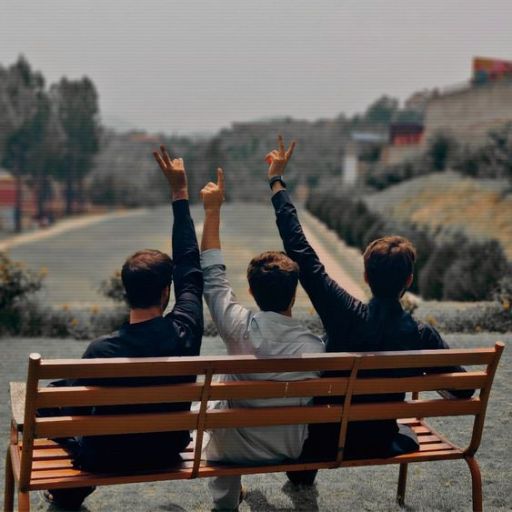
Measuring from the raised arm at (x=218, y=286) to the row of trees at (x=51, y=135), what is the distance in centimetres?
1874

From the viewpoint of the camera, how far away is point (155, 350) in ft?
7.02

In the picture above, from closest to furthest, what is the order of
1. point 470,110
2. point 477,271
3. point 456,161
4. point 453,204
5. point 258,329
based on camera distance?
1. point 258,329
2. point 477,271
3. point 453,204
4. point 456,161
5. point 470,110

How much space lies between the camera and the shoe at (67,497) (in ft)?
8.19

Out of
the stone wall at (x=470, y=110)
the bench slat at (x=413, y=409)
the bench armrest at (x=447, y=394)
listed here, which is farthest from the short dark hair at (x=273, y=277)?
the stone wall at (x=470, y=110)

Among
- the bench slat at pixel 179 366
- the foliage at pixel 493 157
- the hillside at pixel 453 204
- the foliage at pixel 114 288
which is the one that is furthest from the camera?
the foliage at pixel 493 157

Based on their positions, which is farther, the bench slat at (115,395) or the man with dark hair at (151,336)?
the man with dark hair at (151,336)

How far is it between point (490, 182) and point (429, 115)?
32.3 ft

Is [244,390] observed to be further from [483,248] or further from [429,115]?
[429,115]

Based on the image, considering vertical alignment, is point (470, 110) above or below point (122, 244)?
above

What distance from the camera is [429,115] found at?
Answer: 2727 centimetres

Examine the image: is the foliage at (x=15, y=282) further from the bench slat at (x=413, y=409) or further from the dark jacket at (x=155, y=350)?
the bench slat at (x=413, y=409)

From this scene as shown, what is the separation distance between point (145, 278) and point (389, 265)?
652 millimetres

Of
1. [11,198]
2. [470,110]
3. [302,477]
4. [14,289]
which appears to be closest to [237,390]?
[302,477]

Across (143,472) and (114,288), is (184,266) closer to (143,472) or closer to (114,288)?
(143,472)
